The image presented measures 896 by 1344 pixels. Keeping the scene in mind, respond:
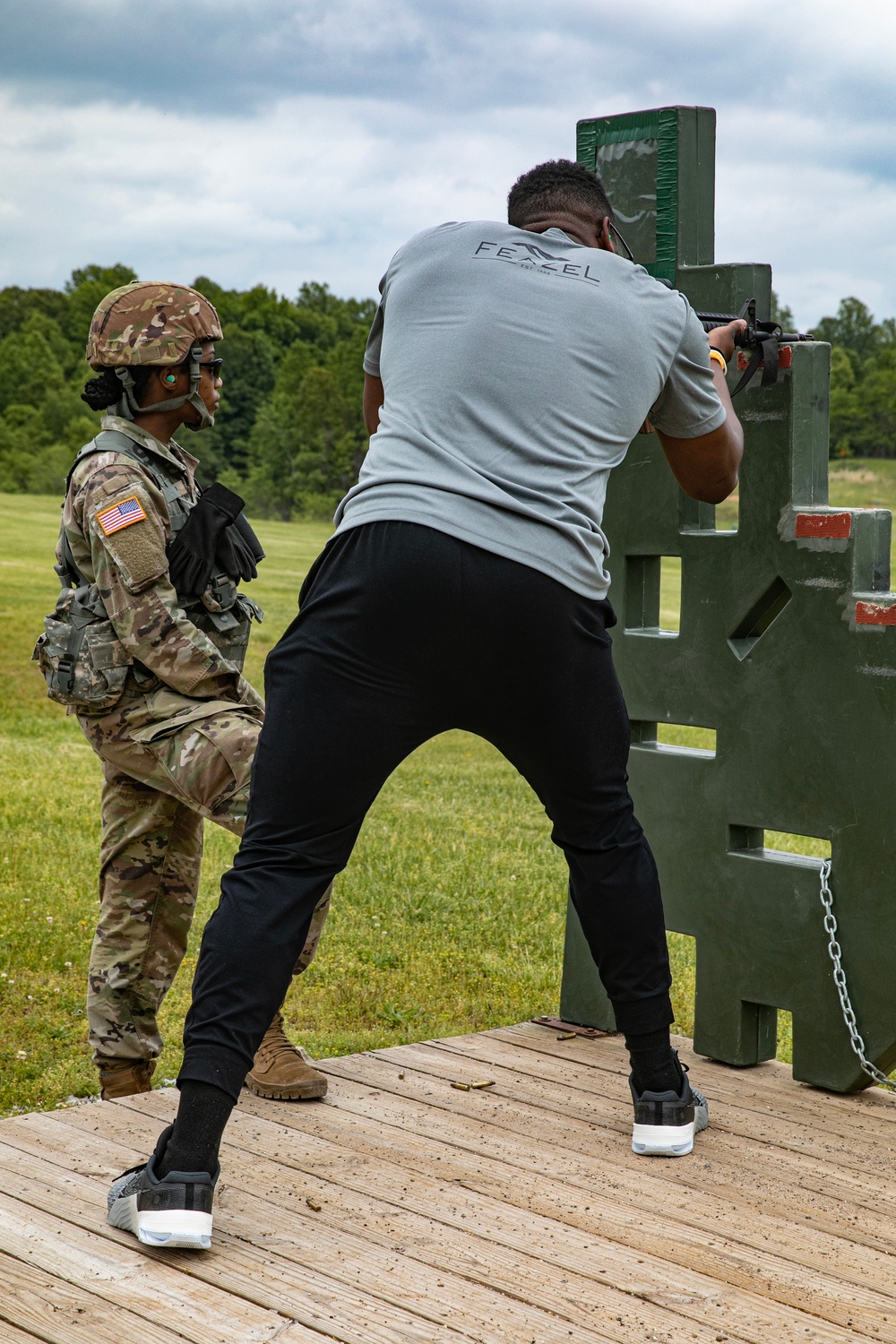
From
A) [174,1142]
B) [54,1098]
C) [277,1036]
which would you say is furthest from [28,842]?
[174,1142]

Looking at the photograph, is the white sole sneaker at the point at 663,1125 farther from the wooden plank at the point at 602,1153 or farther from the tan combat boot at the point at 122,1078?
the tan combat boot at the point at 122,1078

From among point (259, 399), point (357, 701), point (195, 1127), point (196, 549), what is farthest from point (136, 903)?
point (259, 399)

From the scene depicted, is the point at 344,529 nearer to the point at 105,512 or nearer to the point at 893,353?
the point at 105,512

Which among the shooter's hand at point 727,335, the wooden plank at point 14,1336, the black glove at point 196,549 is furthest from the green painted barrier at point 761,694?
the wooden plank at point 14,1336

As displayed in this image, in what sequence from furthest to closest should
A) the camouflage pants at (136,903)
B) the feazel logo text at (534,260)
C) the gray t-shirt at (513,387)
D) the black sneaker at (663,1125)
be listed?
the camouflage pants at (136,903) → the black sneaker at (663,1125) → the feazel logo text at (534,260) → the gray t-shirt at (513,387)

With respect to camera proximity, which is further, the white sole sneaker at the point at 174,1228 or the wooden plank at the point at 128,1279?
the white sole sneaker at the point at 174,1228

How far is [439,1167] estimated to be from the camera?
10.1ft

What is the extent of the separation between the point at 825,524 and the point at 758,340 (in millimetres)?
467

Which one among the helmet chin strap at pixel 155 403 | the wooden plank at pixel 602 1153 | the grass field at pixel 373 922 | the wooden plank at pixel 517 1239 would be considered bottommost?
the grass field at pixel 373 922

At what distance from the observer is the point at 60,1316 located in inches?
93.1

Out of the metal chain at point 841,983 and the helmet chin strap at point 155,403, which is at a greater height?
the helmet chin strap at point 155,403

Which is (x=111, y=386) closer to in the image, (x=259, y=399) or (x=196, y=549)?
(x=196, y=549)

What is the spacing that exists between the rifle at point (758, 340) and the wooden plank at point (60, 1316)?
2380 millimetres

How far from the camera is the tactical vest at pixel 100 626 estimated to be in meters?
3.45
